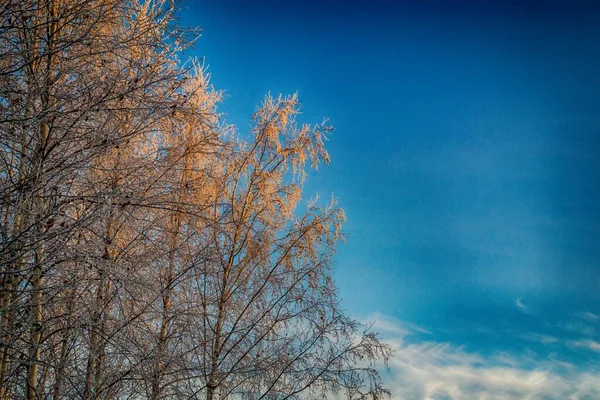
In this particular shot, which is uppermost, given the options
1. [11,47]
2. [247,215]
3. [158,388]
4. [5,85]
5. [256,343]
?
[247,215]

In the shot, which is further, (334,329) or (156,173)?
(334,329)

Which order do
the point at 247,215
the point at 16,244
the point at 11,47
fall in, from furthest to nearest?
the point at 247,215 < the point at 11,47 < the point at 16,244

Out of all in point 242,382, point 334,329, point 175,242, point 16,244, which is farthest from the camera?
point 334,329

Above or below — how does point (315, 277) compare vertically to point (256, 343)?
above

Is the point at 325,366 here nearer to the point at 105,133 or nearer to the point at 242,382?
the point at 242,382

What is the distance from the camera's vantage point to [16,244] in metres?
4.35

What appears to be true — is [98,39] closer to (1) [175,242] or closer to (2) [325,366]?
(1) [175,242]

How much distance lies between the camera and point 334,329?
826cm

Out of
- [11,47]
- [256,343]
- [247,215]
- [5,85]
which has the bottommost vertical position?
[256,343]

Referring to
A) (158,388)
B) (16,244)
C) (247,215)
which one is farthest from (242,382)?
(16,244)

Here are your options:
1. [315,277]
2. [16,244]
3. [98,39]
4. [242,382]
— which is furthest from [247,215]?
[16,244]

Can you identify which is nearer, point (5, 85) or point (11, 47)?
point (5, 85)

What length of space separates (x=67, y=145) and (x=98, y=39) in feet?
3.41

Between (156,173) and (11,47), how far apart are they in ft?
5.92
